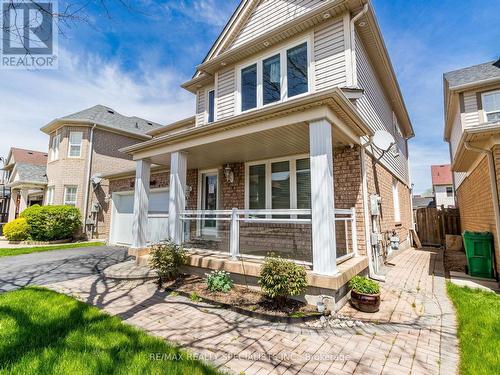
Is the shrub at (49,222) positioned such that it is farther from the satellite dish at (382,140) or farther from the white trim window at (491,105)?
the white trim window at (491,105)

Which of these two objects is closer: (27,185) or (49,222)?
(49,222)

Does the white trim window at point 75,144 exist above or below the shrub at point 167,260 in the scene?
above

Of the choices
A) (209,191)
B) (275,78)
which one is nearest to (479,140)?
(275,78)

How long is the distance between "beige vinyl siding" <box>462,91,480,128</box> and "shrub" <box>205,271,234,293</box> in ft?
39.4

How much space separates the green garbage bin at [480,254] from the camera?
19.5 feet

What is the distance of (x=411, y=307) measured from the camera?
4.40 meters

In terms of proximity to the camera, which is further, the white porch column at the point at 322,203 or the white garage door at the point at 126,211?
the white garage door at the point at 126,211

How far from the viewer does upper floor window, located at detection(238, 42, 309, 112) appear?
707 cm

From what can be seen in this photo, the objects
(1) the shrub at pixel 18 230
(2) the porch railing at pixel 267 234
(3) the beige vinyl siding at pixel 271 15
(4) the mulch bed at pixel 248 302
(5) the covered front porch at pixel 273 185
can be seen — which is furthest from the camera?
(1) the shrub at pixel 18 230

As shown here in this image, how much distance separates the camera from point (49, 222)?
12.9 metres

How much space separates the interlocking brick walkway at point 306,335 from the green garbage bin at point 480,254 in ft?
5.64

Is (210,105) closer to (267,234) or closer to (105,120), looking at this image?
(267,234)

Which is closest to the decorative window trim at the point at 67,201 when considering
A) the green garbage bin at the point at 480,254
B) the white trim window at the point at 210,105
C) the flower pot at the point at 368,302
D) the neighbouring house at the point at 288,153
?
the neighbouring house at the point at 288,153

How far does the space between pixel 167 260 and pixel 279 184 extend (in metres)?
3.78
